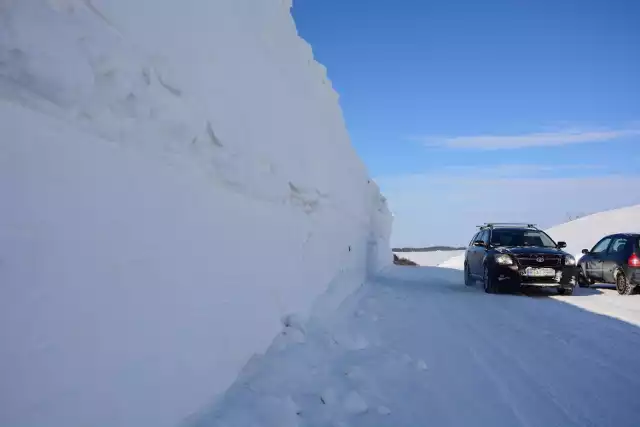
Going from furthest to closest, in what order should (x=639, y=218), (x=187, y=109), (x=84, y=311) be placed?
(x=639, y=218), (x=187, y=109), (x=84, y=311)

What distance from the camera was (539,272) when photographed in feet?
41.5

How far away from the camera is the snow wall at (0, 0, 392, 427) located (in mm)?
2289

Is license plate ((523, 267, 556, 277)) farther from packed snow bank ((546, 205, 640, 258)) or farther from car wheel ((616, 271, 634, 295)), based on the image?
packed snow bank ((546, 205, 640, 258))

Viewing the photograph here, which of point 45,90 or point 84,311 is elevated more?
point 45,90

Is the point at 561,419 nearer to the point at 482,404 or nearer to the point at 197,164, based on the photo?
the point at 482,404

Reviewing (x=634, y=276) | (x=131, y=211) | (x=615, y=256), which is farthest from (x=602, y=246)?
(x=131, y=211)

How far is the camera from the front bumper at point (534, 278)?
1260 cm

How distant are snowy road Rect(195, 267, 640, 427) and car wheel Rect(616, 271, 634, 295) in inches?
215

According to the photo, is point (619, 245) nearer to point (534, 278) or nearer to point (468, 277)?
point (534, 278)

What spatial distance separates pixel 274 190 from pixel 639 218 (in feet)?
117

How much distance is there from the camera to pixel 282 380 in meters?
4.46

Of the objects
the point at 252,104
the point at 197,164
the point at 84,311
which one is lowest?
the point at 84,311

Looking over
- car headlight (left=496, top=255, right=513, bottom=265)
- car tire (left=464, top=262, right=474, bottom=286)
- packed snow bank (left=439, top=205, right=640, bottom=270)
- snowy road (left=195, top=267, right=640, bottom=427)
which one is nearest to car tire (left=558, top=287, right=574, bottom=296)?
car headlight (left=496, top=255, right=513, bottom=265)

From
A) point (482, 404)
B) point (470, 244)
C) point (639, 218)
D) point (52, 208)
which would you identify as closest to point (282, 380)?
point (482, 404)
